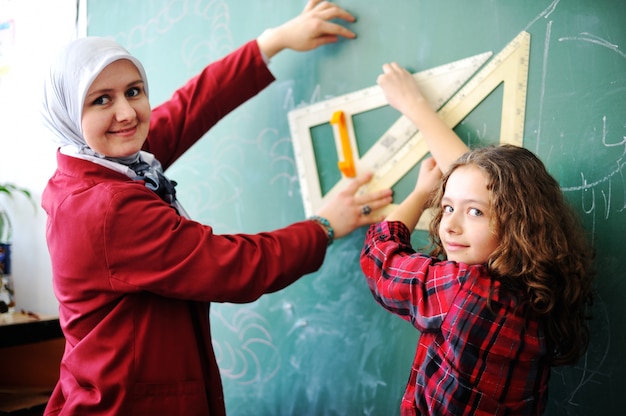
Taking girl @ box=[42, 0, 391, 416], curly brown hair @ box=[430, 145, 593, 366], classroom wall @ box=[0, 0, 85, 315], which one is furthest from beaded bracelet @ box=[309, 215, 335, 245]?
classroom wall @ box=[0, 0, 85, 315]

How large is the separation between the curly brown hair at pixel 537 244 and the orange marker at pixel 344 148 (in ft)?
1.40

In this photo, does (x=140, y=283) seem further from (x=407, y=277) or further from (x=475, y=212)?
(x=475, y=212)

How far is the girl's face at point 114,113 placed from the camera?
1142mm

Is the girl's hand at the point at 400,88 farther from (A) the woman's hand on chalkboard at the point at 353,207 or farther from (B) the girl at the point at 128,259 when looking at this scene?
(B) the girl at the point at 128,259

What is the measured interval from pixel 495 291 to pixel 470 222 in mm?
128

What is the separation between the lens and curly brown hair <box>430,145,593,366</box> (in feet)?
3.00

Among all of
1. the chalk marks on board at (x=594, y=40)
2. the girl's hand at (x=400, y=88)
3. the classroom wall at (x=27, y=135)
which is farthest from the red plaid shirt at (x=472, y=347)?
the classroom wall at (x=27, y=135)

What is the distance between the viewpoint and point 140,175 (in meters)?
1.20

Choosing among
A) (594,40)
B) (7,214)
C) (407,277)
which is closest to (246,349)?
(407,277)

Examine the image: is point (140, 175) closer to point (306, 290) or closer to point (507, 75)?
point (306, 290)

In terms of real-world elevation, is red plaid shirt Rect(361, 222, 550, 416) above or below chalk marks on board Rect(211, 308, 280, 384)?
above

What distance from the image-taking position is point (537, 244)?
3.03 feet

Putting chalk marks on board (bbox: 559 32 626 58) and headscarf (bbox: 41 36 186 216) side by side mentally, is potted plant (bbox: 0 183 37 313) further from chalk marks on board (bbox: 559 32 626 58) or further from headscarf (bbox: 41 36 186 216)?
chalk marks on board (bbox: 559 32 626 58)

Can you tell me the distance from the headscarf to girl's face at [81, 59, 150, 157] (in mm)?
18
